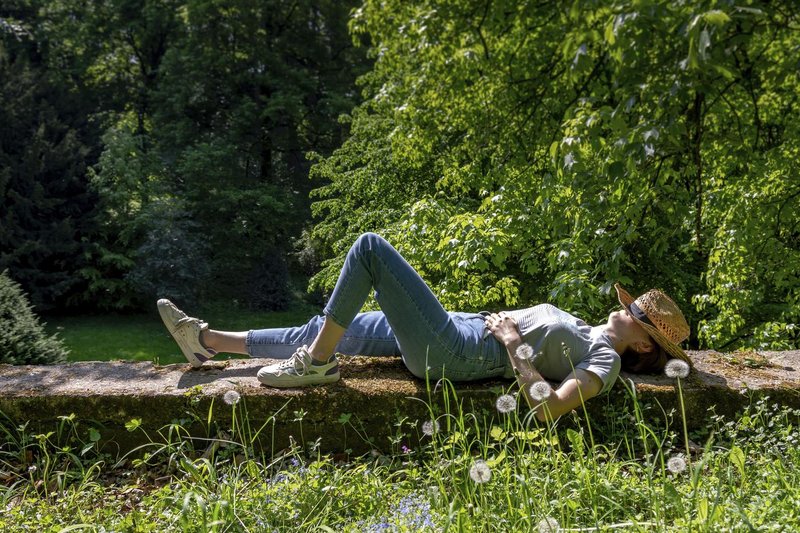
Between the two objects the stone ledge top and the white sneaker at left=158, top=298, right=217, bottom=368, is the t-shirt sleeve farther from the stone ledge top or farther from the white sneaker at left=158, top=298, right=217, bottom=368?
the white sneaker at left=158, top=298, right=217, bottom=368

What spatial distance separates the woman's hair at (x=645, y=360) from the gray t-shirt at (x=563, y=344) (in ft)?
0.73

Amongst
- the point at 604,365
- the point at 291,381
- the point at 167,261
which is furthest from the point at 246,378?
the point at 167,261

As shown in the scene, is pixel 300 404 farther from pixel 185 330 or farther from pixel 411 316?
pixel 185 330

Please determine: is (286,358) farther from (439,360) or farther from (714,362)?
(714,362)

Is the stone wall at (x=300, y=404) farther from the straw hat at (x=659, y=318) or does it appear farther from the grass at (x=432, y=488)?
the straw hat at (x=659, y=318)

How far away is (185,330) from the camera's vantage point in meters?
3.39

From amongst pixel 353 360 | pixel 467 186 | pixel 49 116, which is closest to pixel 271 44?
pixel 49 116

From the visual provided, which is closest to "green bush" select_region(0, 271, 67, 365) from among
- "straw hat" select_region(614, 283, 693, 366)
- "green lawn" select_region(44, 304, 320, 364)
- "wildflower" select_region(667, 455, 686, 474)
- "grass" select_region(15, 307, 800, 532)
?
"grass" select_region(15, 307, 800, 532)

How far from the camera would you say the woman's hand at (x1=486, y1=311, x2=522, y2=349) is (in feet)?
10.0

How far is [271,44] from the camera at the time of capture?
18.8 metres

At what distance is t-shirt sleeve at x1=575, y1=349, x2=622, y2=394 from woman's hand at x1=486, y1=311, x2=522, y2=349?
0.33 m

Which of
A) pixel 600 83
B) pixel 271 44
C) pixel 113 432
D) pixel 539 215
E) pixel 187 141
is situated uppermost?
pixel 271 44

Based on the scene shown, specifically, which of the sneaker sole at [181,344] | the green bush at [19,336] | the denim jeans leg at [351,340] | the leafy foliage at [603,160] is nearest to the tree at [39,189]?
the green bush at [19,336]

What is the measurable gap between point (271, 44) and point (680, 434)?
18.2m
